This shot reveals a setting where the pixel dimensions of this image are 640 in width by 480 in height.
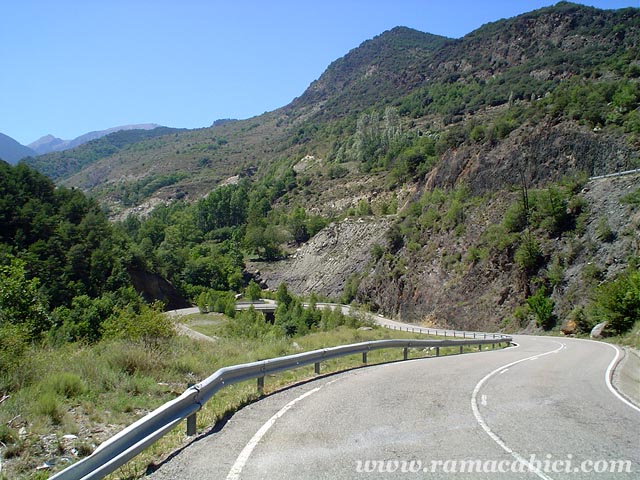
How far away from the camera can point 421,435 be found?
6.29 metres

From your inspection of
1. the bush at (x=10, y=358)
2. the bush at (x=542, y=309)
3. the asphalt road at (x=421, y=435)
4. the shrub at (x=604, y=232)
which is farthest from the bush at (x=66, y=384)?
the shrub at (x=604, y=232)

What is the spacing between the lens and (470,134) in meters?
72.1

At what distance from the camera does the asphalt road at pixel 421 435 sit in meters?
5.10

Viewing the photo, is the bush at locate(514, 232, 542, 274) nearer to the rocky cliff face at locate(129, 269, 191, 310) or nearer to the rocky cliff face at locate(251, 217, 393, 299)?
the rocky cliff face at locate(251, 217, 393, 299)

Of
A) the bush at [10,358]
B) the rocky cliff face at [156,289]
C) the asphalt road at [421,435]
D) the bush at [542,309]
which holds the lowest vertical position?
the rocky cliff face at [156,289]

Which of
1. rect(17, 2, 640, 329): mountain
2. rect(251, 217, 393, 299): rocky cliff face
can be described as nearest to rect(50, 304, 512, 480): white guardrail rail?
rect(17, 2, 640, 329): mountain

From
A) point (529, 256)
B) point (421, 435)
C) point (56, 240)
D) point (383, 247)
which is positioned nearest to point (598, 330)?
point (529, 256)

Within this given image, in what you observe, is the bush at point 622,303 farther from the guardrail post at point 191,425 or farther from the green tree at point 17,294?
the green tree at point 17,294

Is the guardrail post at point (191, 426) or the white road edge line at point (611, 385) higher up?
the guardrail post at point (191, 426)

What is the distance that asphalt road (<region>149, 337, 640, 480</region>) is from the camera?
510cm

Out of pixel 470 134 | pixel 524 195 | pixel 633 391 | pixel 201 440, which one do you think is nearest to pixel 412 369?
pixel 633 391

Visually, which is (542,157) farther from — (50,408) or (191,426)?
(50,408)

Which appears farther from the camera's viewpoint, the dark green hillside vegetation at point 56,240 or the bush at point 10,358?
the dark green hillside vegetation at point 56,240

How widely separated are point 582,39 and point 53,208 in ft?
493
